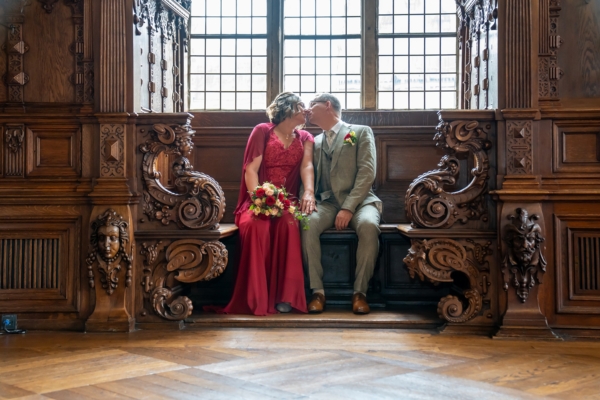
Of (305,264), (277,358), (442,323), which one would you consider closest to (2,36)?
(305,264)

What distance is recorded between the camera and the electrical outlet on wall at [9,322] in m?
4.96

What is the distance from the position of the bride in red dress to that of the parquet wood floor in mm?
452

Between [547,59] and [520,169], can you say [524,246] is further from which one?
[547,59]

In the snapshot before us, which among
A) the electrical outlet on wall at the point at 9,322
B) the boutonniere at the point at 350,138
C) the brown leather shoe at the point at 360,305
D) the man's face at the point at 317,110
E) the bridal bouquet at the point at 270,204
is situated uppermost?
the man's face at the point at 317,110

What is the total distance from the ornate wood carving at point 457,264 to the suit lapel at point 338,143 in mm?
1236

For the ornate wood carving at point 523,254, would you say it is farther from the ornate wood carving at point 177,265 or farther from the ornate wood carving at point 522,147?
the ornate wood carving at point 177,265

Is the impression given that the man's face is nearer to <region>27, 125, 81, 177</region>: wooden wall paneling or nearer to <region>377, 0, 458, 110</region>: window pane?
<region>377, 0, 458, 110</region>: window pane

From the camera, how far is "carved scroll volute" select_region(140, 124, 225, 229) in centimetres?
514

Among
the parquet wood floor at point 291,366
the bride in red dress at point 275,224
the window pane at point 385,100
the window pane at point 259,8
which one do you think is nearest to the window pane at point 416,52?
the window pane at point 385,100

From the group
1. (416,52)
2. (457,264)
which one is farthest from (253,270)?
(416,52)

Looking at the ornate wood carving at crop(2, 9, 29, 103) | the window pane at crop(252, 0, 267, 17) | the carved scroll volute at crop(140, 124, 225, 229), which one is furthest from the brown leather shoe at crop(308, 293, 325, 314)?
the window pane at crop(252, 0, 267, 17)

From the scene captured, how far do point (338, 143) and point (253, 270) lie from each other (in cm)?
136

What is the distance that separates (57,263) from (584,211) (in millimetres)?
3741

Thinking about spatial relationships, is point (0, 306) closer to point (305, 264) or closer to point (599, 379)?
point (305, 264)
